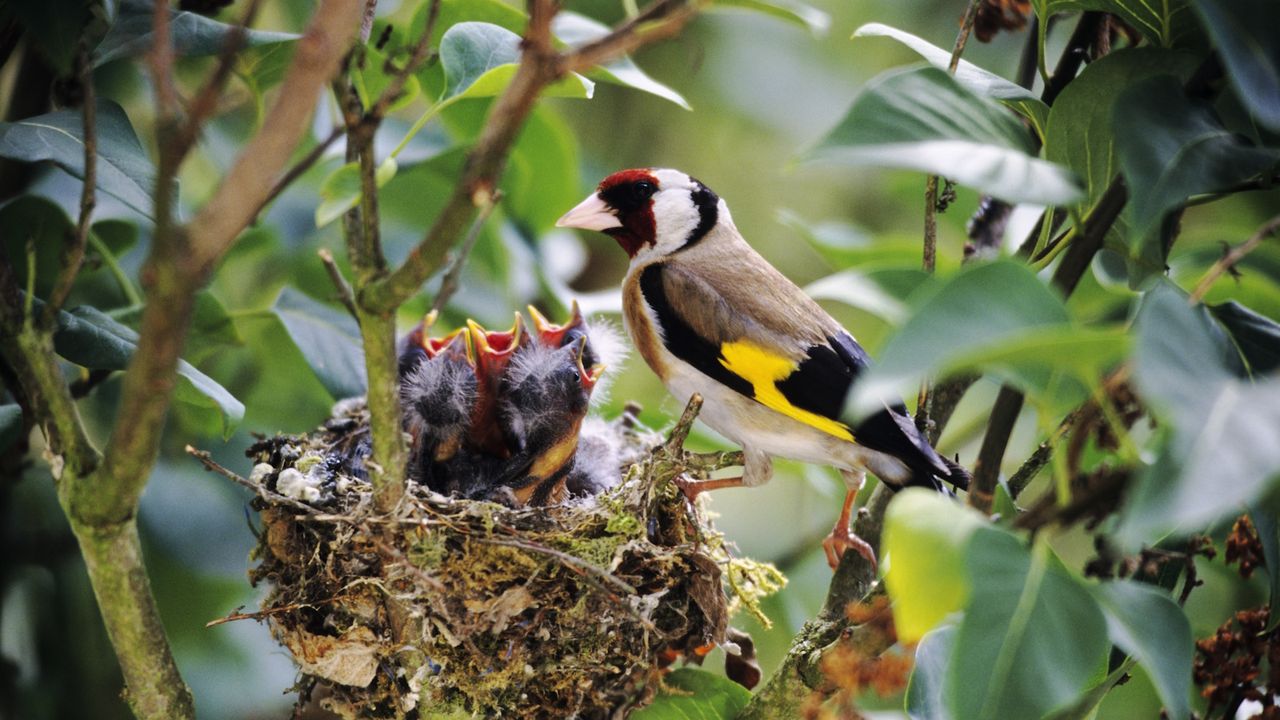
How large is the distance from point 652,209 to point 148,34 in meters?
0.90

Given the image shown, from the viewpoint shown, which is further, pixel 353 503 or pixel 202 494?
pixel 202 494

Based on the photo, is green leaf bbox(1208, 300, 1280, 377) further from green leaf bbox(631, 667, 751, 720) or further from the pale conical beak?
the pale conical beak

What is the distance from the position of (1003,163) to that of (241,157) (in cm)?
62

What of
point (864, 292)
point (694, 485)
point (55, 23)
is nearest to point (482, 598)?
point (694, 485)

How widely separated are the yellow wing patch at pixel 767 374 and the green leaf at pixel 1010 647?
28.2 inches

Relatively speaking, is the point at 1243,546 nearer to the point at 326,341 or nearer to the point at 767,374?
the point at 767,374

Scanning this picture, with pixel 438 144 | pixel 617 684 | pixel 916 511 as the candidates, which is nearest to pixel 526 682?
pixel 617 684

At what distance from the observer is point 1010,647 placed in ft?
2.61

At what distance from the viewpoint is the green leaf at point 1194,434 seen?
1.98 ft

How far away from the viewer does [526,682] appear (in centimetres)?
144

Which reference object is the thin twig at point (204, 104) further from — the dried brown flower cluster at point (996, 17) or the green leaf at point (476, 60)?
the dried brown flower cluster at point (996, 17)

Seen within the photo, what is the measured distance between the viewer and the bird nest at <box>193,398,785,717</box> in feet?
4.55

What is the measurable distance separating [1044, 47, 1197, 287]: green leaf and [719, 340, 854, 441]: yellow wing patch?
0.53 meters

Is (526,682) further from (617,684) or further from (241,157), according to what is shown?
(241,157)
